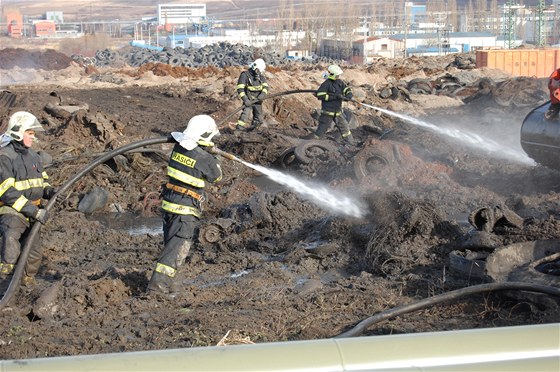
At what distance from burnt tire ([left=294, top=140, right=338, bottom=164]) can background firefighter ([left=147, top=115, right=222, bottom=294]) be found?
7.66m

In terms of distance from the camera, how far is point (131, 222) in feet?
42.1

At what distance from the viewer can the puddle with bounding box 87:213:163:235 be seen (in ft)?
39.9

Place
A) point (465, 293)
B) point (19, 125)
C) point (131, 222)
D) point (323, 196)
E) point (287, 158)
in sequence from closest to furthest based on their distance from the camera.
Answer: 1. point (465, 293)
2. point (19, 125)
3. point (323, 196)
4. point (131, 222)
5. point (287, 158)

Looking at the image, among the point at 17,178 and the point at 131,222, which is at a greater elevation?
the point at 17,178

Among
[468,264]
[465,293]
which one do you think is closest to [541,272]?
[468,264]

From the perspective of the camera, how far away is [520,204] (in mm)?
10477

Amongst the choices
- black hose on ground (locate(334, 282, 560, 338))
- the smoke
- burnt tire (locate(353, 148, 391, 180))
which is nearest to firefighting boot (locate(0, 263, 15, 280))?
black hose on ground (locate(334, 282, 560, 338))

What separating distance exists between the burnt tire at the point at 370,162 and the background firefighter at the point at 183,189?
5870 mm

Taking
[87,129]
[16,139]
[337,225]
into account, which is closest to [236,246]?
[337,225]

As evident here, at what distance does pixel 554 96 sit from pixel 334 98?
611 centimetres

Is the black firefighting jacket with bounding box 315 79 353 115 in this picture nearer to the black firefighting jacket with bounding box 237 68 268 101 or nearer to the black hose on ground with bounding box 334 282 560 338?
the black firefighting jacket with bounding box 237 68 268 101

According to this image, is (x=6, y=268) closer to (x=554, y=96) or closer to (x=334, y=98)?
(x=554, y=96)

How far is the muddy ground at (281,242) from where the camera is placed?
6.80 m

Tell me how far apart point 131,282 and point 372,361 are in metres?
5.11
